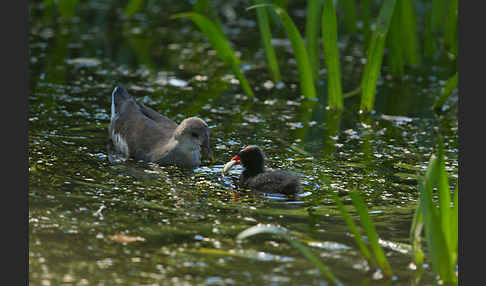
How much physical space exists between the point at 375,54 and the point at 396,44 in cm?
236

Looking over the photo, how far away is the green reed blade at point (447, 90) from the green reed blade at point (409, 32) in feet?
4.66

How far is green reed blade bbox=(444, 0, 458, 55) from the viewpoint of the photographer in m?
12.6

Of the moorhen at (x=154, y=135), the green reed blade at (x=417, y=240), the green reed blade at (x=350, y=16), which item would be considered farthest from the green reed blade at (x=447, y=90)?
the green reed blade at (x=417, y=240)

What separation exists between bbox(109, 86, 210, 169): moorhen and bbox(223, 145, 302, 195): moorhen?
55 cm

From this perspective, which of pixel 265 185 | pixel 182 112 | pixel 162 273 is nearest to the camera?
pixel 162 273

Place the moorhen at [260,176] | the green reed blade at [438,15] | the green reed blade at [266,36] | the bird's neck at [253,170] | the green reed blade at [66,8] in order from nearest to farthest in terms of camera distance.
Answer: the moorhen at [260,176]
the bird's neck at [253,170]
the green reed blade at [266,36]
the green reed blade at [438,15]
the green reed blade at [66,8]

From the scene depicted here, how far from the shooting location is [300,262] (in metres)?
6.41

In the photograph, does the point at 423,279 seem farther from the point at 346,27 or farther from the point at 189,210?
the point at 346,27

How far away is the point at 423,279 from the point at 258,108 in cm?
630

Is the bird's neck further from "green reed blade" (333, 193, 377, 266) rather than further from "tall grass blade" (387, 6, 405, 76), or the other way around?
"tall grass blade" (387, 6, 405, 76)

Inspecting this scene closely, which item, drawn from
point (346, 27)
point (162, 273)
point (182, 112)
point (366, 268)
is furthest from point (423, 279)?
point (346, 27)

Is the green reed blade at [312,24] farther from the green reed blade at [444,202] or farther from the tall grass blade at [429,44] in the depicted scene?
the green reed blade at [444,202]

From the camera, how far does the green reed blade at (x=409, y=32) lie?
12.8m

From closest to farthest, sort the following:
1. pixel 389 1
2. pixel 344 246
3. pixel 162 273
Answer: pixel 162 273, pixel 344 246, pixel 389 1
